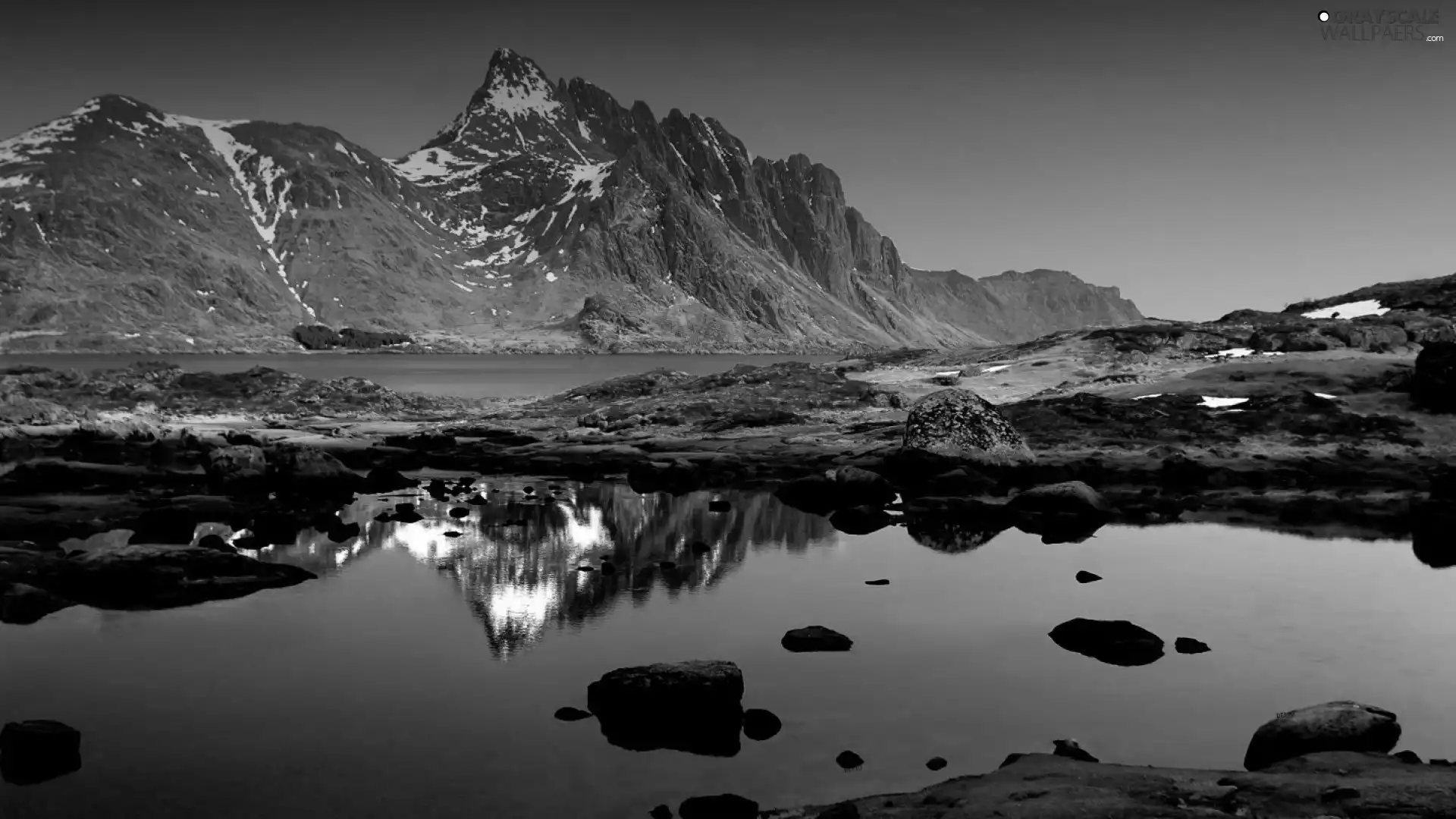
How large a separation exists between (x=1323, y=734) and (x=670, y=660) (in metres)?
11.2

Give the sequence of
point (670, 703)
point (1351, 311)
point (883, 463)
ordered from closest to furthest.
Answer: point (670, 703) → point (883, 463) → point (1351, 311)

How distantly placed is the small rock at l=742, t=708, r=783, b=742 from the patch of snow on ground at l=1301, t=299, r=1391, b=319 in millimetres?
89224

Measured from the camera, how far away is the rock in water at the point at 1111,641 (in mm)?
20438

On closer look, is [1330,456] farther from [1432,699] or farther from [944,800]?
[944,800]

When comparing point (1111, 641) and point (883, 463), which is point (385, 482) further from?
point (1111, 641)

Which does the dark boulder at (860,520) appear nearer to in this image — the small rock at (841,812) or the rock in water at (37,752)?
the small rock at (841,812)

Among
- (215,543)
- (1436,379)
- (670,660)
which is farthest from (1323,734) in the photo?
(1436,379)

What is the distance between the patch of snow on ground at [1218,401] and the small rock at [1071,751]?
4691cm

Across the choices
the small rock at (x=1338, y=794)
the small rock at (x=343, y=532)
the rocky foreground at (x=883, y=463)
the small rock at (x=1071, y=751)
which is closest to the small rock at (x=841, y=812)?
the rocky foreground at (x=883, y=463)

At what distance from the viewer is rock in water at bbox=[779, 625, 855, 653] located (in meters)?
21.2

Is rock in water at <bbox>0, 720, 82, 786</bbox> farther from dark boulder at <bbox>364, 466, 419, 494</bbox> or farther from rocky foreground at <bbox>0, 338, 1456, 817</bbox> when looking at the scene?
dark boulder at <bbox>364, 466, 419, 494</bbox>

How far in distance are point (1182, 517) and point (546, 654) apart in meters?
26.3

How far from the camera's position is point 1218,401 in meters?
57.8

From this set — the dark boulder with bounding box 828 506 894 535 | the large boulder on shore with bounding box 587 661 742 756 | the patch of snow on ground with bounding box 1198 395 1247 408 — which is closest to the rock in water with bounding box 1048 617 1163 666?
the large boulder on shore with bounding box 587 661 742 756
